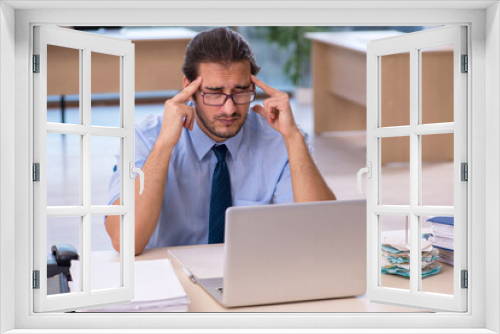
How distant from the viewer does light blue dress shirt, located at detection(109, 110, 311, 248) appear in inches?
126

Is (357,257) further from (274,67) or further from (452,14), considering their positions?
(274,67)

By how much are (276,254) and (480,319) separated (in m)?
0.71

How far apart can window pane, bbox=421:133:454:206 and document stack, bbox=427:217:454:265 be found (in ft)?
10.8

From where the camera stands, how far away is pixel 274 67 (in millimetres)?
11469

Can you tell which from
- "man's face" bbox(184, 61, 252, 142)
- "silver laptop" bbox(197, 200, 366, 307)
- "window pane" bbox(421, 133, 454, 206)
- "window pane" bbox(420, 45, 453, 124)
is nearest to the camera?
"silver laptop" bbox(197, 200, 366, 307)

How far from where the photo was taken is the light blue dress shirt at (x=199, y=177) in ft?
10.5

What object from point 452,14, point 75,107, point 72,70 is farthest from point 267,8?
point 75,107

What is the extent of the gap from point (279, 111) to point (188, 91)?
0.40 metres

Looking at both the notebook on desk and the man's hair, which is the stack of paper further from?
the man's hair

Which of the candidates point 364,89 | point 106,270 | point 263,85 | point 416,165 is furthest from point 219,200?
point 364,89

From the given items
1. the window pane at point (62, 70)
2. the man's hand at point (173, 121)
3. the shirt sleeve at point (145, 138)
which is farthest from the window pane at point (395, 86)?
the man's hand at point (173, 121)

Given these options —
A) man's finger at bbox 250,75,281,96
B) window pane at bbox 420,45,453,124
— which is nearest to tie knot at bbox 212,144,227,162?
man's finger at bbox 250,75,281,96

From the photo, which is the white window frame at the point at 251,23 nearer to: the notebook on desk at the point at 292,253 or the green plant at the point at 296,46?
the notebook on desk at the point at 292,253

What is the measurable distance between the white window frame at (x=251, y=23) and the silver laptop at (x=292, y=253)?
10 centimetres
